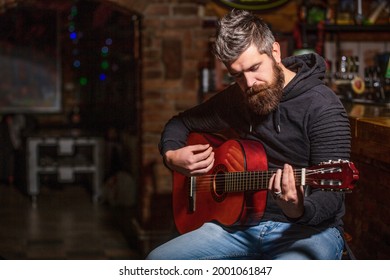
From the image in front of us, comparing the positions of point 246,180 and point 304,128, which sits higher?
point 304,128

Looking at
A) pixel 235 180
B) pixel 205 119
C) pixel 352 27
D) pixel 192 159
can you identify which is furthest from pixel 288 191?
pixel 352 27

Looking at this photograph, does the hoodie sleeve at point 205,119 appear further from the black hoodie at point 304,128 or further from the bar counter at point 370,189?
the bar counter at point 370,189

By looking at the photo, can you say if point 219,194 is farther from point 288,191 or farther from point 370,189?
point 370,189

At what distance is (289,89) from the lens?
203 cm

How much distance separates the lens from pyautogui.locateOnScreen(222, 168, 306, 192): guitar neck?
6.70 ft

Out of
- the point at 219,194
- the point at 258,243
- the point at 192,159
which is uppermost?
the point at 192,159

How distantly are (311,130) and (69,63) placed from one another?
511 cm

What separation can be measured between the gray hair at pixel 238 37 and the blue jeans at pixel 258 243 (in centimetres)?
50

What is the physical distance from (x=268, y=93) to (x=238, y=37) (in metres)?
0.18

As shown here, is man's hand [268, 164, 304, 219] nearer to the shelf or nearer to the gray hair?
the gray hair

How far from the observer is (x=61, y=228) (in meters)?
4.71

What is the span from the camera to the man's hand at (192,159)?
7.12 ft

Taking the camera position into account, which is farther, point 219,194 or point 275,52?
point 219,194

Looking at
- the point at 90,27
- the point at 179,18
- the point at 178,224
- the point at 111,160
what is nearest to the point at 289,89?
the point at 178,224
